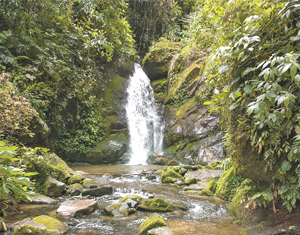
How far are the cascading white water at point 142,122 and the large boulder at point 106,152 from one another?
0.86m

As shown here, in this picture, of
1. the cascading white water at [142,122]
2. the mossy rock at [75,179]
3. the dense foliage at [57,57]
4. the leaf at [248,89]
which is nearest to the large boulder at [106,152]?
the dense foliage at [57,57]

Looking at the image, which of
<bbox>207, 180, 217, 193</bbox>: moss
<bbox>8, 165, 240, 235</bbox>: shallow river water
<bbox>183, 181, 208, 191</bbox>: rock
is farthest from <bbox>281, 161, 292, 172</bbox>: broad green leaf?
<bbox>183, 181, 208, 191</bbox>: rock

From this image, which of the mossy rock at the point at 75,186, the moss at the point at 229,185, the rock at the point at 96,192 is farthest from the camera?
the mossy rock at the point at 75,186

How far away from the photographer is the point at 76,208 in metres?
3.84

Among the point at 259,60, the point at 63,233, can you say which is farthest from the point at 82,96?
the point at 259,60

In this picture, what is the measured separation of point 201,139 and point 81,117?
7147mm

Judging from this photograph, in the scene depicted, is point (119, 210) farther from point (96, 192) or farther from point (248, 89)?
point (248, 89)

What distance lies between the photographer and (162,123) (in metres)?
14.2

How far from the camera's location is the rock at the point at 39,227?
263 centimetres

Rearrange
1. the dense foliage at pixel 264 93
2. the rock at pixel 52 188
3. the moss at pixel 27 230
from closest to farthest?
the dense foliage at pixel 264 93
the moss at pixel 27 230
the rock at pixel 52 188

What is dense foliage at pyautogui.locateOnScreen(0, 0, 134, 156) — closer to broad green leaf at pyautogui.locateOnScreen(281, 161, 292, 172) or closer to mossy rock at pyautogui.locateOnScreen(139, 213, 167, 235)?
mossy rock at pyautogui.locateOnScreen(139, 213, 167, 235)

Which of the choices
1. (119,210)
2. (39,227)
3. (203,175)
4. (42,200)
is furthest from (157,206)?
(203,175)

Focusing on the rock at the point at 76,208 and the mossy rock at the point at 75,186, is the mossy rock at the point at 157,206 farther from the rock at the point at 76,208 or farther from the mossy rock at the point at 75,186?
the mossy rock at the point at 75,186

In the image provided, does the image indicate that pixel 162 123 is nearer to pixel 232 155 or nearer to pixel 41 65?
pixel 41 65
